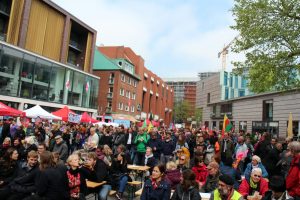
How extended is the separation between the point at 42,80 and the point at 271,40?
27.1 meters

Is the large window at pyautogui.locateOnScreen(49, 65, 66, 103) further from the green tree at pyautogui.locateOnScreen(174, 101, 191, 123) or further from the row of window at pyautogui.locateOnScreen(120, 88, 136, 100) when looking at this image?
the green tree at pyautogui.locateOnScreen(174, 101, 191, 123)

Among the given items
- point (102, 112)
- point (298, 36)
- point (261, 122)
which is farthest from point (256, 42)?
point (102, 112)

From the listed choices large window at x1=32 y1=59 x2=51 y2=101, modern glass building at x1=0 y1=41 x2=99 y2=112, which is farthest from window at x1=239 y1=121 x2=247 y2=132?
large window at x1=32 y1=59 x2=51 y2=101

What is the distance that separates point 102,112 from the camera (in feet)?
191

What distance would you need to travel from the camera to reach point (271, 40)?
1714 cm

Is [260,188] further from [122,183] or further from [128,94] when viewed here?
[128,94]

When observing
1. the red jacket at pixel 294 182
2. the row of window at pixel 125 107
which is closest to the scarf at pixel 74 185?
the red jacket at pixel 294 182

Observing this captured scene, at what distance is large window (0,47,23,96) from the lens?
95.7 feet

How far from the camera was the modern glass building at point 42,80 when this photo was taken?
29.9 meters

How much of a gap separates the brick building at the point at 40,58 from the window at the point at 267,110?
26101 millimetres

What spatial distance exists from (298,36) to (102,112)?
4560 cm

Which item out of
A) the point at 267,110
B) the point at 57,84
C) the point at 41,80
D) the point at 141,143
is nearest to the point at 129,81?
the point at 57,84

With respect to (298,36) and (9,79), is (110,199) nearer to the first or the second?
(298,36)

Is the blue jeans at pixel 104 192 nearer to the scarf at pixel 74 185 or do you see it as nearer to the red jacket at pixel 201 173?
the scarf at pixel 74 185
